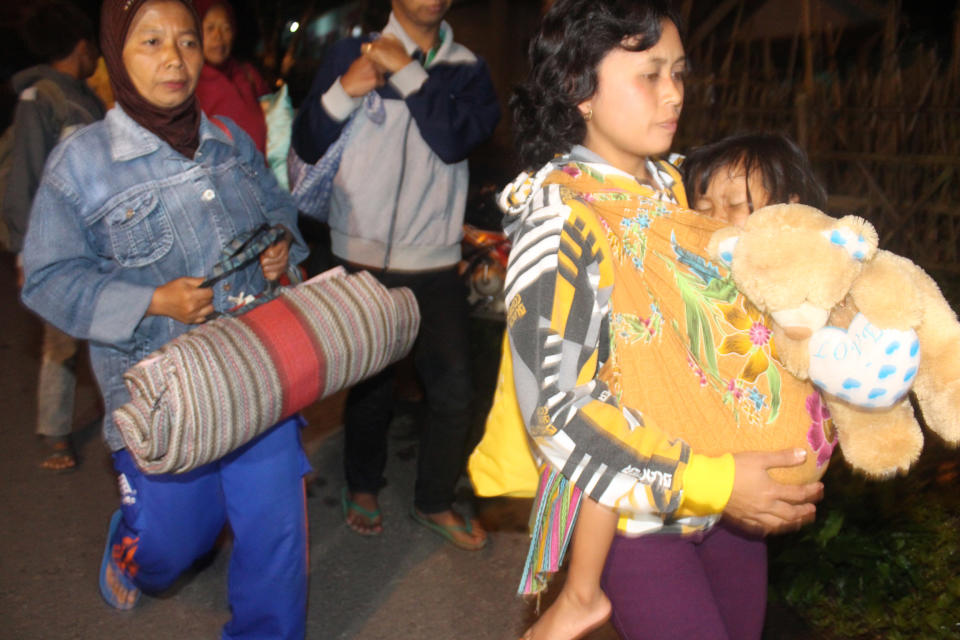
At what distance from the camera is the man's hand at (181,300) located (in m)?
2.78

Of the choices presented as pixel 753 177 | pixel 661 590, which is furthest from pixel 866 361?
pixel 753 177

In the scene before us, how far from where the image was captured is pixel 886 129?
6.70m

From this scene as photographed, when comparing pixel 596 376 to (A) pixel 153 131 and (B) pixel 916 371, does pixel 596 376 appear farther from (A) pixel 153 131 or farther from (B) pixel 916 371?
(A) pixel 153 131

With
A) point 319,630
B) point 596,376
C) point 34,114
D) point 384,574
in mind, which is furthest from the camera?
point 34,114

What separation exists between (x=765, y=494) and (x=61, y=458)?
4.31 metres

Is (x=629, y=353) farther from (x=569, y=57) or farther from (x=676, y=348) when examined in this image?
(x=569, y=57)

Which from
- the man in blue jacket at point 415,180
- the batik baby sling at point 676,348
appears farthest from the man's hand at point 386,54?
the batik baby sling at point 676,348

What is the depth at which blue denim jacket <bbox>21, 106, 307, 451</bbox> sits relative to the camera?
275 cm

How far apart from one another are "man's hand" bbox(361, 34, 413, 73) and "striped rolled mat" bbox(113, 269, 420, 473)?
101 cm

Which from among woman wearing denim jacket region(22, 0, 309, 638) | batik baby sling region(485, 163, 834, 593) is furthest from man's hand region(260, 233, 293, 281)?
batik baby sling region(485, 163, 834, 593)

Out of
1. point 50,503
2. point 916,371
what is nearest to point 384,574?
point 50,503

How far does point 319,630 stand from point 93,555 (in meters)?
1.25

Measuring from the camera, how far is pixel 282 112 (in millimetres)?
4742

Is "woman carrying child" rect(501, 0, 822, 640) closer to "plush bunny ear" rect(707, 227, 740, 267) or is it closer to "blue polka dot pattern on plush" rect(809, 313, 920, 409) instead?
"plush bunny ear" rect(707, 227, 740, 267)
